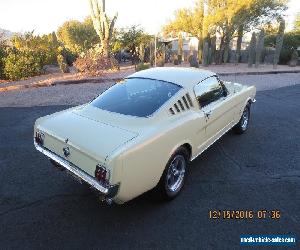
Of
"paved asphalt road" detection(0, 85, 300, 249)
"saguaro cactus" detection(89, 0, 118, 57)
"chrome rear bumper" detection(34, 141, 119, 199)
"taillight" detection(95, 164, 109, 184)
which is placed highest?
"saguaro cactus" detection(89, 0, 118, 57)

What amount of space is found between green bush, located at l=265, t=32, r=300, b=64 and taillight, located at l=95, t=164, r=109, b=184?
22.4 m

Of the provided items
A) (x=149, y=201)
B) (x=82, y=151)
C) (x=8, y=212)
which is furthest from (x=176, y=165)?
(x=8, y=212)

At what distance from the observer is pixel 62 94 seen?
1058cm

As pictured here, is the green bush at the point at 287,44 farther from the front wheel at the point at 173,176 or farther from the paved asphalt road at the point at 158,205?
the front wheel at the point at 173,176

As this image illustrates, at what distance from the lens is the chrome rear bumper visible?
2816mm

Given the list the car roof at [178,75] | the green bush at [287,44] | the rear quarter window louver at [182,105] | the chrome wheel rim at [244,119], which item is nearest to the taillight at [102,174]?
the rear quarter window louver at [182,105]

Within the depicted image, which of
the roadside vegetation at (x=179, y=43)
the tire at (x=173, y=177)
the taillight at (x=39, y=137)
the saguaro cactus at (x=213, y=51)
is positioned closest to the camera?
the tire at (x=173, y=177)

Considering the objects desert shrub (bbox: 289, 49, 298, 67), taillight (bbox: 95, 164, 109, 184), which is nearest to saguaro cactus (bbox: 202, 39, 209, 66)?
desert shrub (bbox: 289, 49, 298, 67)

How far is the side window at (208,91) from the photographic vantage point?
14.0 ft

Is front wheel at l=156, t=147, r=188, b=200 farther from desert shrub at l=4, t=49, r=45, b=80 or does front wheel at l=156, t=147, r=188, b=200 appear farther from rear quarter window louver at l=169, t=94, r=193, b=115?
desert shrub at l=4, t=49, r=45, b=80

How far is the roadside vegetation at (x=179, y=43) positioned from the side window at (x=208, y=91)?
10413mm

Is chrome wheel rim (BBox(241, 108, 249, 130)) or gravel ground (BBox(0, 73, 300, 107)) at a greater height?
chrome wheel rim (BBox(241, 108, 249, 130))

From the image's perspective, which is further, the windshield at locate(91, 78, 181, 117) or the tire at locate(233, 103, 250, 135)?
the tire at locate(233, 103, 250, 135)

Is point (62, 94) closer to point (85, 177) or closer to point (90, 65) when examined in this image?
point (90, 65)
